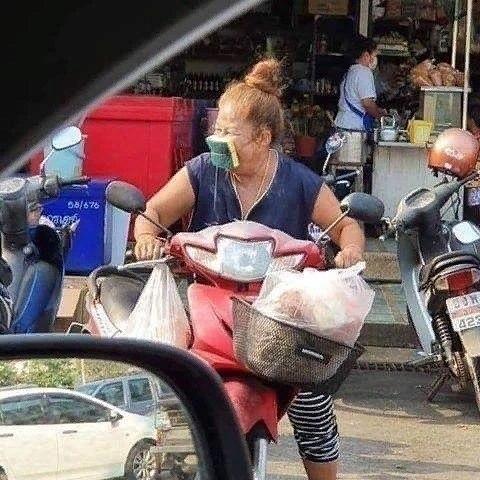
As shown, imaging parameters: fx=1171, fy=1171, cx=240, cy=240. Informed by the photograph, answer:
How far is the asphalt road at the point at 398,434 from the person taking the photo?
5.37m

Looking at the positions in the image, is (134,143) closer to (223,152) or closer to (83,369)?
(223,152)

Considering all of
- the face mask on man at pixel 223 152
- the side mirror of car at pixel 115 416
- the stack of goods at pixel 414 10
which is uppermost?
the stack of goods at pixel 414 10

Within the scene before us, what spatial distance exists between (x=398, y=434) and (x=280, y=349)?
2603mm

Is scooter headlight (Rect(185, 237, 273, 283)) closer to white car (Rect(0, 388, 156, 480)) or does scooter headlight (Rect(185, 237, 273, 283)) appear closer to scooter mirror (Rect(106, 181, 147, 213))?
scooter mirror (Rect(106, 181, 147, 213))

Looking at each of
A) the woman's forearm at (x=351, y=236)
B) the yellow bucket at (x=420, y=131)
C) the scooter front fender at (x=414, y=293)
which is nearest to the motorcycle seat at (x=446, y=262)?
the scooter front fender at (x=414, y=293)

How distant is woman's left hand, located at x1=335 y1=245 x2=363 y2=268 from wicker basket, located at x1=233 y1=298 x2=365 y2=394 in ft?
1.61

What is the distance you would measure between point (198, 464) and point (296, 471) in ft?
11.2

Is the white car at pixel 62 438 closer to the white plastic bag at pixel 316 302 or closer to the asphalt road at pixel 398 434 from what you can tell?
the white plastic bag at pixel 316 302

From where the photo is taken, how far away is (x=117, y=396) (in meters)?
1.96

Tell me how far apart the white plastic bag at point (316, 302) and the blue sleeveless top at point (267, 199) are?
59cm

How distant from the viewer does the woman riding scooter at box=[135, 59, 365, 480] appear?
4.12 meters

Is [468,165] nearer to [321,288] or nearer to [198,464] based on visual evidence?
[321,288]

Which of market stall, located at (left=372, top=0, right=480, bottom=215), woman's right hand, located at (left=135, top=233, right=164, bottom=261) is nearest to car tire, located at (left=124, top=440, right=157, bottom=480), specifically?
woman's right hand, located at (left=135, top=233, right=164, bottom=261)

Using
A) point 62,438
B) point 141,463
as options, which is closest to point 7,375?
point 62,438
